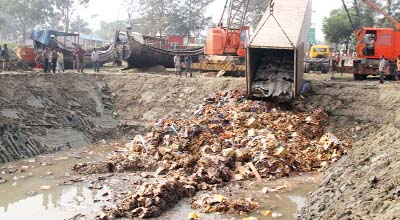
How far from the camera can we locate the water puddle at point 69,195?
895cm

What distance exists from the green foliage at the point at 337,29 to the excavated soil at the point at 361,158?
21476 mm

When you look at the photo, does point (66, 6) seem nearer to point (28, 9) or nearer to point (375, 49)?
point (28, 9)

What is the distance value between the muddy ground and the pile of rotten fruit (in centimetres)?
99

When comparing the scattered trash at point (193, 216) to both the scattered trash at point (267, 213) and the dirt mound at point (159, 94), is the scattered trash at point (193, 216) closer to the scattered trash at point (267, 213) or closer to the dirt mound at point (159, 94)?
the scattered trash at point (267, 213)

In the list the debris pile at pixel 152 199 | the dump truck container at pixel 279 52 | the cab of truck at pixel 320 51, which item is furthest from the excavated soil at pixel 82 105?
the cab of truck at pixel 320 51

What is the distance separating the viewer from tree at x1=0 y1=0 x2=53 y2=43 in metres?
47.3

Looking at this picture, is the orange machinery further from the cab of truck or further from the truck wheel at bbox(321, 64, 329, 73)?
the cab of truck

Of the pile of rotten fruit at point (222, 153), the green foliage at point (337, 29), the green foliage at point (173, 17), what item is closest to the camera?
the pile of rotten fruit at point (222, 153)

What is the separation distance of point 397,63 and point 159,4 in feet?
112

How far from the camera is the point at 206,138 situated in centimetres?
1273

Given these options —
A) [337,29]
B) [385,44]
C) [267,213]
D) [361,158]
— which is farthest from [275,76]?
[337,29]

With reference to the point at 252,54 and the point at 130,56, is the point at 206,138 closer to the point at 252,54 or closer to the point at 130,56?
the point at 252,54

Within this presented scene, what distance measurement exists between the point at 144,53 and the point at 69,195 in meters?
14.6

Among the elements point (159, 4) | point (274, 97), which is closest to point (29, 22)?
point (159, 4)
